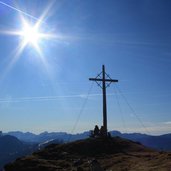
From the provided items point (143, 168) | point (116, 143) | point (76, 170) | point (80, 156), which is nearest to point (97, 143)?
point (116, 143)

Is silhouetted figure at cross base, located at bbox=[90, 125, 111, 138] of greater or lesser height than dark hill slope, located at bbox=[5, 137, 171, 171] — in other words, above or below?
above

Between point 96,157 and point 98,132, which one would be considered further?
point 98,132

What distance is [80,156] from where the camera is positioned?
39.7 meters

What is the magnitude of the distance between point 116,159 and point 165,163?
7.89 metres

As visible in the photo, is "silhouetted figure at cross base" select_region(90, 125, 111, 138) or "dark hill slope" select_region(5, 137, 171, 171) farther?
"silhouetted figure at cross base" select_region(90, 125, 111, 138)

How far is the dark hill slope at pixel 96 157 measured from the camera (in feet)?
100

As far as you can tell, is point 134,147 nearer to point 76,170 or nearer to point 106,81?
point 106,81

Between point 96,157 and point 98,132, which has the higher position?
point 98,132

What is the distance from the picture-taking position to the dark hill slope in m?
30.5

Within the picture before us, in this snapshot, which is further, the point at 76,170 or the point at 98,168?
the point at 76,170

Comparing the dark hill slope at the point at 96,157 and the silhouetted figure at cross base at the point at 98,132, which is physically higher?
the silhouetted figure at cross base at the point at 98,132

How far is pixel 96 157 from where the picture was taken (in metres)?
38.8

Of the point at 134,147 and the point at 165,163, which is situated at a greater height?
the point at 134,147

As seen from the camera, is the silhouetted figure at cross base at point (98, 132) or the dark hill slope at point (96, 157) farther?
the silhouetted figure at cross base at point (98, 132)
